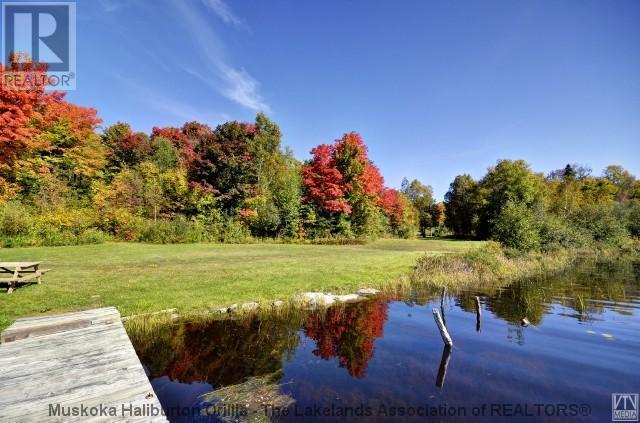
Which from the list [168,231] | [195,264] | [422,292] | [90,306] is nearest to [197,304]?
[90,306]

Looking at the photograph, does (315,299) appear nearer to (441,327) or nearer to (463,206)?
(441,327)

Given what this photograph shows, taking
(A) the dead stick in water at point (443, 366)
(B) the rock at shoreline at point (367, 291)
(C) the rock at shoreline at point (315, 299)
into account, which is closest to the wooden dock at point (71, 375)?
(A) the dead stick in water at point (443, 366)

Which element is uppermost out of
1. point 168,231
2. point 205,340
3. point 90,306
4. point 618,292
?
point 168,231

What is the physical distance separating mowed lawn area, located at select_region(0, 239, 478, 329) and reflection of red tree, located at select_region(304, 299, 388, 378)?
6.14ft

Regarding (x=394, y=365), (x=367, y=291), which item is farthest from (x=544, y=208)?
(x=394, y=365)

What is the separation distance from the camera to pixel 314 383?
6648 mm

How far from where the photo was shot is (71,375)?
14.1ft

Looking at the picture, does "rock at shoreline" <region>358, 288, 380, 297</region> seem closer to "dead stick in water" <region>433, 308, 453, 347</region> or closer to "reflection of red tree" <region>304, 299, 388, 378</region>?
"reflection of red tree" <region>304, 299, 388, 378</region>

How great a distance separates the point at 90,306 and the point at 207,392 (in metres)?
5.57

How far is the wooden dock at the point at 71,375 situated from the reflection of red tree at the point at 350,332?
4.81 meters

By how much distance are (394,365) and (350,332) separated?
2284 millimetres

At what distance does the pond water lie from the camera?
5.78 metres

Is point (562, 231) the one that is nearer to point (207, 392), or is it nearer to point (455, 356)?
point (455, 356)

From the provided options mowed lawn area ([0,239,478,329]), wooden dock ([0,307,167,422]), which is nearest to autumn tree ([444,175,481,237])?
mowed lawn area ([0,239,478,329])
